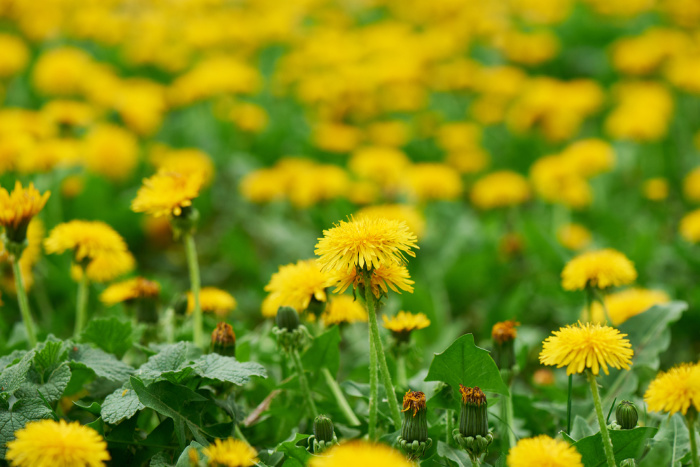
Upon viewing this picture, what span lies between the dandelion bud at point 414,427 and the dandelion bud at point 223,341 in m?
0.50

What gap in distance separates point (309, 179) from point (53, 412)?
1939mm

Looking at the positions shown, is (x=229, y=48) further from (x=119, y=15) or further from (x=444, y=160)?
(x=444, y=160)

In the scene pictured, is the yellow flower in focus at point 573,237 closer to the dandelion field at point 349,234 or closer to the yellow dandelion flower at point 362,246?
the dandelion field at point 349,234

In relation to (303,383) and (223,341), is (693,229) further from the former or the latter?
(223,341)

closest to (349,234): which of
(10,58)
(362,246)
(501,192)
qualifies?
(362,246)

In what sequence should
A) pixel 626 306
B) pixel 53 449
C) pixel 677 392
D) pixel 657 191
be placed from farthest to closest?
pixel 657 191
pixel 626 306
pixel 677 392
pixel 53 449

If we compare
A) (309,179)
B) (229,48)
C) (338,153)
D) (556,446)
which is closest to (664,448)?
(556,446)

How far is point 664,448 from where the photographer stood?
141cm

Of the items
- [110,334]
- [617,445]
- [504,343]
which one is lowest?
[110,334]

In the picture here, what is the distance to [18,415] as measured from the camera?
1.45 m

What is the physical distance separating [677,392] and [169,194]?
1317 millimetres

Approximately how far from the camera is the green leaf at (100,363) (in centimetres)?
158

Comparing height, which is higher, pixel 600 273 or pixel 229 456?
pixel 600 273

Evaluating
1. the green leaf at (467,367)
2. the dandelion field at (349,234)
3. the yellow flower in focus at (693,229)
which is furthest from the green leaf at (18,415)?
the yellow flower in focus at (693,229)
